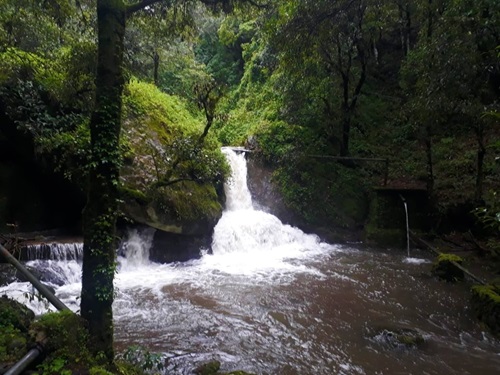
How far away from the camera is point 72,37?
8.41m

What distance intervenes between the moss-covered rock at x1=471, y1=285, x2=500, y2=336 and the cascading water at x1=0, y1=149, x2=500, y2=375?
233 millimetres

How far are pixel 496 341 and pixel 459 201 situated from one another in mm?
7569

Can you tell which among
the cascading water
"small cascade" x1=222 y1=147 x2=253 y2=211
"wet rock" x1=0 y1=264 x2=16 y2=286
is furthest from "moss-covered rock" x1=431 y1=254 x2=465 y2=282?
"wet rock" x1=0 y1=264 x2=16 y2=286

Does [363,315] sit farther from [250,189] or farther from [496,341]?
[250,189]

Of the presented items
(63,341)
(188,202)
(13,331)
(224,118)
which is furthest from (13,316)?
(188,202)

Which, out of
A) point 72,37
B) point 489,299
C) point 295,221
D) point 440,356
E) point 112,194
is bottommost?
point 440,356

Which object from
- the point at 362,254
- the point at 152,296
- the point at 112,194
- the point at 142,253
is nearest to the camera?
the point at 112,194

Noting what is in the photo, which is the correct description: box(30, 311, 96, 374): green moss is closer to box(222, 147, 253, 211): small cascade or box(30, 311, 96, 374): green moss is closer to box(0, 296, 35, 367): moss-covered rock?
box(0, 296, 35, 367): moss-covered rock

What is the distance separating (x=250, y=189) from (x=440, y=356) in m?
10.4

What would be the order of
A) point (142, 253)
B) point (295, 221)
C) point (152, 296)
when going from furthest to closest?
point (295, 221), point (142, 253), point (152, 296)

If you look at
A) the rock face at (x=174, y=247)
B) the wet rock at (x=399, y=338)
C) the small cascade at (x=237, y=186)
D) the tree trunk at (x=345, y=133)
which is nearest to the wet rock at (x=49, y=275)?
the rock face at (x=174, y=247)

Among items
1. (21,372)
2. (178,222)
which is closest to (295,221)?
(178,222)

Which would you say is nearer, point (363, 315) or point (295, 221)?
point (363, 315)

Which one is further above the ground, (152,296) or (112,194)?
(112,194)
